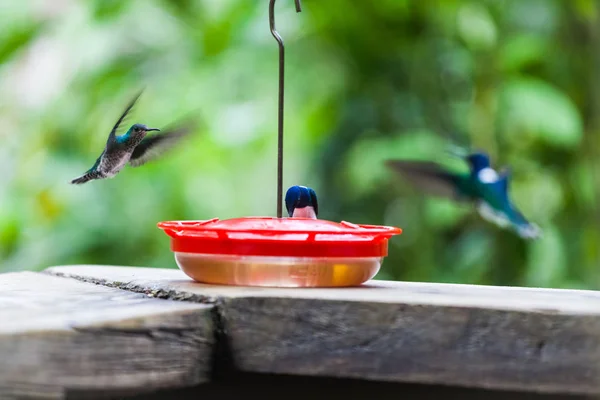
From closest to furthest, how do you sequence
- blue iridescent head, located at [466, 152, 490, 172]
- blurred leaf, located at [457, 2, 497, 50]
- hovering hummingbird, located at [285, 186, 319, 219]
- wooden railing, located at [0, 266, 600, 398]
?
wooden railing, located at [0, 266, 600, 398] < hovering hummingbird, located at [285, 186, 319, 219] < blue iridescent head, located at [466, 152, 490, 172] < blurred leaf, located at [457, 2, 497, 50]

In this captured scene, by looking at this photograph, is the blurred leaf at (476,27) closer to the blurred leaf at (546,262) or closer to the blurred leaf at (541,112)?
the blurred leaf at (541,112)

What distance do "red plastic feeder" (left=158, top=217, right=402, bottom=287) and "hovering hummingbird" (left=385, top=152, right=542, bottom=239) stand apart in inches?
41.7

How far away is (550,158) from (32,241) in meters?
1.99

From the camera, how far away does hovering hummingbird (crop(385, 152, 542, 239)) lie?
2.11 meters

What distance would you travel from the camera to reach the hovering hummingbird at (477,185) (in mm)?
2111

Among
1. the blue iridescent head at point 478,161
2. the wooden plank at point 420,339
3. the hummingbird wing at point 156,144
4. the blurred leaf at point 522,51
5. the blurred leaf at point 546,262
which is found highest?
the blurred leaf at point 522,51

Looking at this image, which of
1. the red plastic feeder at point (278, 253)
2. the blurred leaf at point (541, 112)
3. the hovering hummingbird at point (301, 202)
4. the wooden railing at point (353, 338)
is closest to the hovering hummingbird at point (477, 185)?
the blurred leaf at point (541, 112)

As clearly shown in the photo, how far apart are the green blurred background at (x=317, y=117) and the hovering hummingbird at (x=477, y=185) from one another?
627mm

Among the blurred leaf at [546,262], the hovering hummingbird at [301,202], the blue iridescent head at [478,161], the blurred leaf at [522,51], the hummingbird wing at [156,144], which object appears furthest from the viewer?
the blurred leaf at [522,51]

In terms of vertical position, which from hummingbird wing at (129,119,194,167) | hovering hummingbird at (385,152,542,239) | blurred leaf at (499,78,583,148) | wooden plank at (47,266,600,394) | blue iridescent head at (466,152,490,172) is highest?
blurred leaf at (499,78,583,148)

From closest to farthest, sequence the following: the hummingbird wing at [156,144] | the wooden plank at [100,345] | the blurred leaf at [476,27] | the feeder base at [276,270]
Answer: the wooden plank at [100,345]
the feeder base at [276,270]
the hummingbird wing at [156,144]
the blurred leaf at [476,27]

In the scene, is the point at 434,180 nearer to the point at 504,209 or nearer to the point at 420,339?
the point at 504,209

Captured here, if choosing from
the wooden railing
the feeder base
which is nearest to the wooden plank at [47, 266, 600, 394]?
the wooden railing

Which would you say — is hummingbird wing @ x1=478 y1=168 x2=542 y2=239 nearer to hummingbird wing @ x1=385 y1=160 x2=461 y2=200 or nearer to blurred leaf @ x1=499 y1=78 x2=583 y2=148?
hummingbird wing @ x1=385 y1=160 x2=461 y2=200
